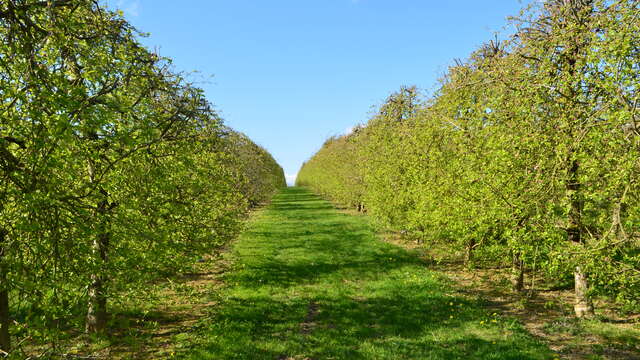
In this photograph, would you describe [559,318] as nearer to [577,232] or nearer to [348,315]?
[577,232]

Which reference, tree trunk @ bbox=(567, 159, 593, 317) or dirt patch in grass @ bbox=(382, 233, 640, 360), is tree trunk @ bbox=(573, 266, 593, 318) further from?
dirt patch in grass @ bbox=(382, 233, 640, 360)

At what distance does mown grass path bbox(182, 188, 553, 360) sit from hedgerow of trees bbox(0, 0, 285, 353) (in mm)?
2476

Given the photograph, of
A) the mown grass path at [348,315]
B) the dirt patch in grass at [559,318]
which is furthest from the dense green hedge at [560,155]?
the mown grass path at [348,315]

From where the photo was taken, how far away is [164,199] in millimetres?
10008

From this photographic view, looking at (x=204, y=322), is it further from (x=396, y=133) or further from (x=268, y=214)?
(x=268, y=214)

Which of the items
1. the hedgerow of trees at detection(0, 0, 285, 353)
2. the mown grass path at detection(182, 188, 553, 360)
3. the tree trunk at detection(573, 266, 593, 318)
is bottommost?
the mown grass path at detection(182, 188, 553, 360)

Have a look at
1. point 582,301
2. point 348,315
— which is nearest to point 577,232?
point 582,301

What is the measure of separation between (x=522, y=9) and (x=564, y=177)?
584 cm

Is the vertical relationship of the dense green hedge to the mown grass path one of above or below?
above

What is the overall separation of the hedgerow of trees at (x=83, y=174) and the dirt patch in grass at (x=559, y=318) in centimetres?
875

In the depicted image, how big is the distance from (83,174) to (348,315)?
27.1 feet

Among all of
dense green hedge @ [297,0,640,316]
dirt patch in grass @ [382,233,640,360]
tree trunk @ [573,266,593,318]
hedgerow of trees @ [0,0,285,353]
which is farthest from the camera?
tree trunk @ [573,266,593,318]

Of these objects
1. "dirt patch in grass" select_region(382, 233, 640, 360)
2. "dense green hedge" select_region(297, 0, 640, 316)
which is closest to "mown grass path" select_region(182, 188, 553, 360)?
"dirt patch in grass" select_region(382, 233, 640, 360)

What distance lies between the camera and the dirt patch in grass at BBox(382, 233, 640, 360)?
916 centimetres
